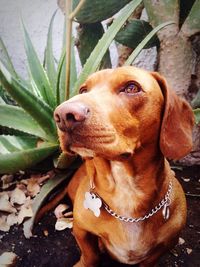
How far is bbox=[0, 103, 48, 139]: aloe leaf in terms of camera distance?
2051mm

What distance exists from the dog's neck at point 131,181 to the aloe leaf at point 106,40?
67 cm

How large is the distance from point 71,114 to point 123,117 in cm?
22

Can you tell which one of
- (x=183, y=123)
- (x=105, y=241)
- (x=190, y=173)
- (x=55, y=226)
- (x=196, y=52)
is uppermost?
(x=183, y=123)

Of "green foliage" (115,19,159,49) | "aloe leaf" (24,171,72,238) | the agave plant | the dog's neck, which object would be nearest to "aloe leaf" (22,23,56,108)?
the agave plant

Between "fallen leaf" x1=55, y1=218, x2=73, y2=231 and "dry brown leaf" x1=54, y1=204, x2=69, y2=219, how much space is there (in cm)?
3

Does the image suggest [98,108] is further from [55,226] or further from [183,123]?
[55,226]

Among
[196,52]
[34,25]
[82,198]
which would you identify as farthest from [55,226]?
[34,25]

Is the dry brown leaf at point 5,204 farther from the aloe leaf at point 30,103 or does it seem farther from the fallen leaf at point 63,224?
the aloe leaf at point 30,103

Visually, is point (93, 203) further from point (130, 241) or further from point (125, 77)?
point (125, 77)

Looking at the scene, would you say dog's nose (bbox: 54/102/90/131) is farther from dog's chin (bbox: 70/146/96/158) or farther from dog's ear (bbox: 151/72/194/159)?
dog's ear (bbox: 151/72/194/159)

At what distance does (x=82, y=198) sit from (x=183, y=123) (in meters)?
0.54

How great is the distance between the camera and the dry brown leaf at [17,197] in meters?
2.18

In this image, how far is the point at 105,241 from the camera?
1.67 m

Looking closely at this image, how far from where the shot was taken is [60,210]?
213 centimetres
